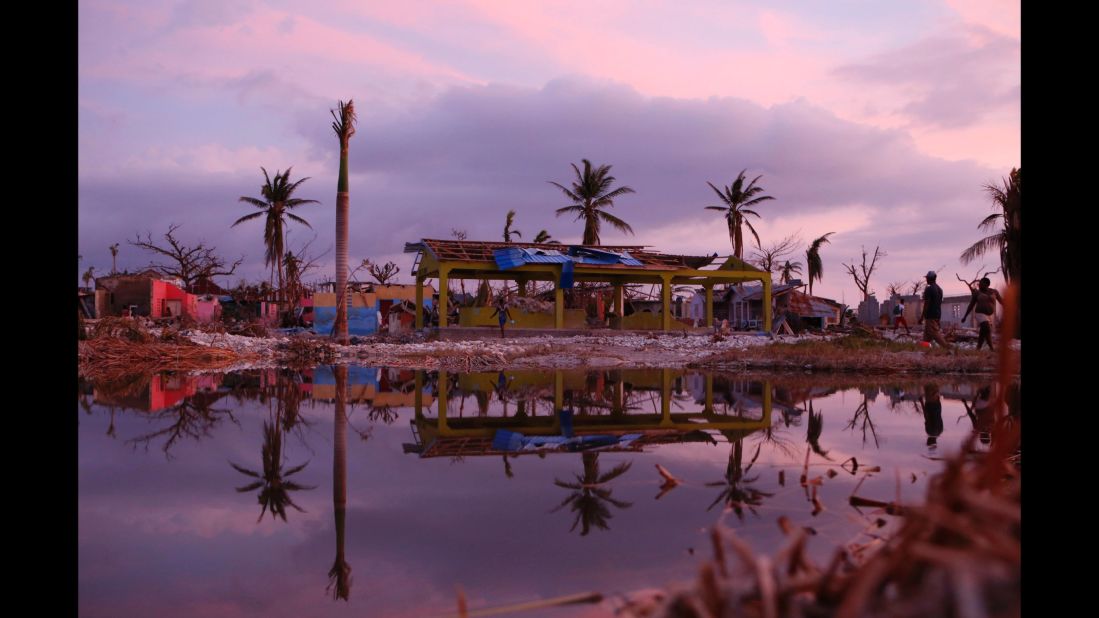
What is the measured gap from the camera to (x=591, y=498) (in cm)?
351

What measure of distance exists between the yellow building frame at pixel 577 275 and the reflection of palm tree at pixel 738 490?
63.7 feet

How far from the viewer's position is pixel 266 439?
5.36m

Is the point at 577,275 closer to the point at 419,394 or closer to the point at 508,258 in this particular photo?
the point at 508,258

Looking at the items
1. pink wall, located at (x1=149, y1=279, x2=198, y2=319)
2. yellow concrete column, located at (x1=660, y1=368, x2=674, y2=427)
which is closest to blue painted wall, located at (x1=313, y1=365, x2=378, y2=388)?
yellow concrete column, located at (x1=660, y1=368, x2=674, y2=427)

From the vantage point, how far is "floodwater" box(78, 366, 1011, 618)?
7.93ft

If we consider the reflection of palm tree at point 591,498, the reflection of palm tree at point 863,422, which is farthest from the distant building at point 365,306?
the reflection of palm tree at point 591,498

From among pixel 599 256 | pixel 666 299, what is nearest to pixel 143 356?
pixel 599 256

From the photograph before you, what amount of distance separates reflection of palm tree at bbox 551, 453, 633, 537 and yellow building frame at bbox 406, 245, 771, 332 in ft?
63.7

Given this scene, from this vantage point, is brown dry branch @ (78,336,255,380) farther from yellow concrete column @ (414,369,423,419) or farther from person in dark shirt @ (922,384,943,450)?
person in dark shirt @ (922,384,943,450)

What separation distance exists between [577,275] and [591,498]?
21.9 metres

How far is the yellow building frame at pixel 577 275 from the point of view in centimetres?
2372

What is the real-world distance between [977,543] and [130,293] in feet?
139
